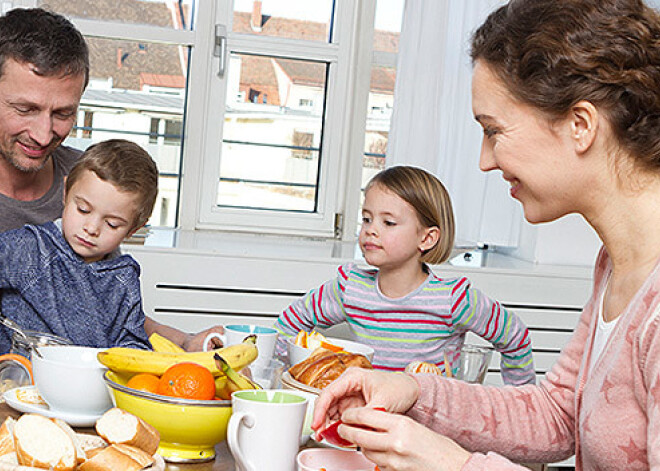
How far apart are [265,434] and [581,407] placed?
1.49ft

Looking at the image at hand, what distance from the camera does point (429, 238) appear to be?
6.82 ft

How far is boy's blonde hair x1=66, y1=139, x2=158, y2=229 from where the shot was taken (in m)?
1.66

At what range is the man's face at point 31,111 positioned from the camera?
1.77m

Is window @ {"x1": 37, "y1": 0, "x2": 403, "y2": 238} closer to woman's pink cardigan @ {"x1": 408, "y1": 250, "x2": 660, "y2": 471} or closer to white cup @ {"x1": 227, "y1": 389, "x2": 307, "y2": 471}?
woman's pink cardigan @ {"x1": 408, "y1": 250, "x2": 660, "y2": 471}

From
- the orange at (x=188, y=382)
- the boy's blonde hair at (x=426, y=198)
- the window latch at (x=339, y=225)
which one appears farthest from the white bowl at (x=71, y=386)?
the window latch at (x=339, y=225)

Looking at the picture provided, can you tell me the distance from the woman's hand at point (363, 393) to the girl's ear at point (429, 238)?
89 cm

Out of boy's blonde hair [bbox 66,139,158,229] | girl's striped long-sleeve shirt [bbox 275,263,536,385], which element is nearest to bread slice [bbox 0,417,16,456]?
boy's blonde hair [bbox 66,139,158,229]

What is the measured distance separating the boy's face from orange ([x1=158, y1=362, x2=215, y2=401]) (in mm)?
690

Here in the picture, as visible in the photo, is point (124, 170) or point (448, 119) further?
point (448, 119)

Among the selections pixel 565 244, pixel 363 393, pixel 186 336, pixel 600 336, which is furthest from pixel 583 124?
pixel 565 244

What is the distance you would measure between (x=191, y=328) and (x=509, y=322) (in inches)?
43.5

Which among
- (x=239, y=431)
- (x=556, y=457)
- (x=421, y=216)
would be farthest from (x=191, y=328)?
(x=239, y=431)

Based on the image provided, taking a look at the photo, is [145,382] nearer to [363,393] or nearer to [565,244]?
[363,393]

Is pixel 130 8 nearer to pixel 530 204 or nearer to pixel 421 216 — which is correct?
pixel 421 216
